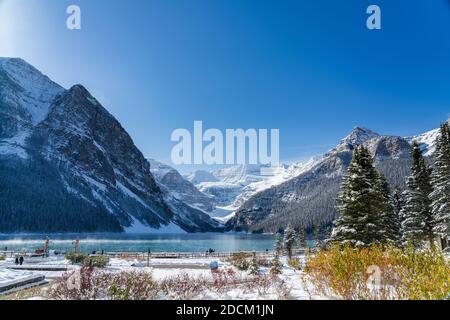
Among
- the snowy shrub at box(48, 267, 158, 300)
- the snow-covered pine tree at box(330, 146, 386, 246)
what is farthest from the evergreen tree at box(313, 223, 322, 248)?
the snowy shrub at box(48, 267, 158, 300)

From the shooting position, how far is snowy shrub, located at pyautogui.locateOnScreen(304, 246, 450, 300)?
585 centimetres

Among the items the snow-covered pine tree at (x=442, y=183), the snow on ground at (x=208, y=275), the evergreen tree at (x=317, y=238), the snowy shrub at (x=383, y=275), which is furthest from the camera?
the evergreen tree at (x=317, y=238)

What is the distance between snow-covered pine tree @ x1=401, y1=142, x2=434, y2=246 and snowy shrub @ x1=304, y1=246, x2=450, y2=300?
24857mm

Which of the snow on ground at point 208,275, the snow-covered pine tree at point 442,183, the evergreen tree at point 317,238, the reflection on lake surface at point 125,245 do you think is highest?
the snow-covered pine tree at point 442,183

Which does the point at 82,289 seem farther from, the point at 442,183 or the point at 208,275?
the point at 442,183

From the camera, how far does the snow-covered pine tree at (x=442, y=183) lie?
1038 inches

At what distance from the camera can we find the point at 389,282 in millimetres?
7707

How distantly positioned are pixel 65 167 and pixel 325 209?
140620 mm

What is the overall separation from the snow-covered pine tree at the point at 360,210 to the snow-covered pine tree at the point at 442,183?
9.30m

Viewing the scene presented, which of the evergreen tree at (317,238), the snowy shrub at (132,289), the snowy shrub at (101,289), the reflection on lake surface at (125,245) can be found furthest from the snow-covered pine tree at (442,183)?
the reflection on lake surface at (125,245)

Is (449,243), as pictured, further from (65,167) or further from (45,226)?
(65,167)

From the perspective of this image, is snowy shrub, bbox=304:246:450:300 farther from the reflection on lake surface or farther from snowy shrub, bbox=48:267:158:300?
the reflection on lake surface

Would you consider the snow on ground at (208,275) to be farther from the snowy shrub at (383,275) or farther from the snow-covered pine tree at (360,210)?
the snow-covered pine tree at (360,210)
